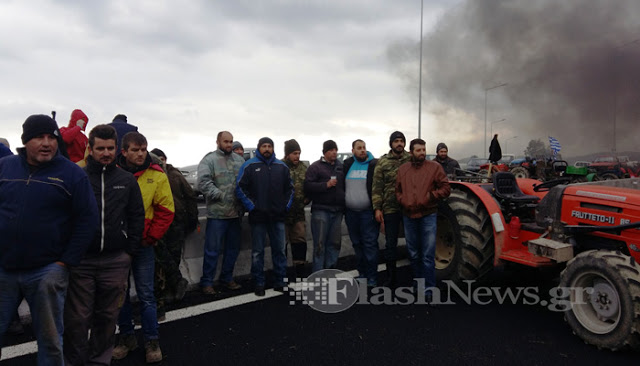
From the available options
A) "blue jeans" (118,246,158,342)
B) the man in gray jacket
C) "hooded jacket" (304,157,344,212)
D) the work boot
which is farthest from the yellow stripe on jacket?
the work boot

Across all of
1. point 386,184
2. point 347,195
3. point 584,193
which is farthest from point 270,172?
point 584,193

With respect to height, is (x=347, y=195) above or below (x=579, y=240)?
above

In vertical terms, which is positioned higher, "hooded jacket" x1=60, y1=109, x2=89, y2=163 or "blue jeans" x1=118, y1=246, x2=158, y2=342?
"hooded jacket" x1=60, y1=109, x2=89, y2=163

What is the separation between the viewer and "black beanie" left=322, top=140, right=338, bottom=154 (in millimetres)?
5846

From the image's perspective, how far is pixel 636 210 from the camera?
3.90 meters

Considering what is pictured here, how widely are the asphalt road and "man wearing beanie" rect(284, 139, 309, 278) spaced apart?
95cm

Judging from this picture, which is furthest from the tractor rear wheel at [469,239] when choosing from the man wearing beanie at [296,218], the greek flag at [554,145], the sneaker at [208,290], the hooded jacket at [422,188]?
the greek flag at [554,145]

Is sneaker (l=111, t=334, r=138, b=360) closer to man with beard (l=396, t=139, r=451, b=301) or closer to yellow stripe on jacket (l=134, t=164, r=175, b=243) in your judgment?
yellow stripe on jacket (l=134, t=164, r=175, b=243)

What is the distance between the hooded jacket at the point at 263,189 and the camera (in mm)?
5262

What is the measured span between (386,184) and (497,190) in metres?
1.47

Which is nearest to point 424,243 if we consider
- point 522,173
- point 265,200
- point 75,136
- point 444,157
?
point 265,200

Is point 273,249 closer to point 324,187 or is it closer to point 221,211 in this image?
point 221,211

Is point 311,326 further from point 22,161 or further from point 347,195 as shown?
point 22,161

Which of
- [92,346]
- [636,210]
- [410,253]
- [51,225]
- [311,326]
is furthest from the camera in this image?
[410,253]
